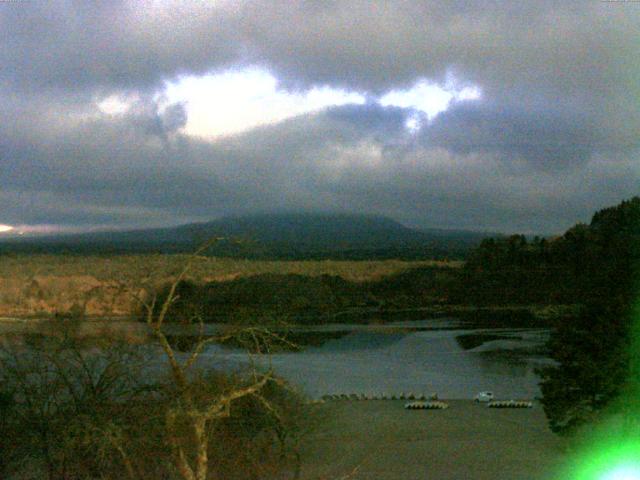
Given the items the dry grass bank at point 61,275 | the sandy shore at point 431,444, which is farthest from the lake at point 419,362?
the dry grass bank at point 61,275

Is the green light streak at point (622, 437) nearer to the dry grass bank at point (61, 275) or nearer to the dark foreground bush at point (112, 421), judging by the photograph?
the dark foreground bush at point (112, 421)

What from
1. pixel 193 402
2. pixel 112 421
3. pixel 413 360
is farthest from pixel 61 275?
pixel 193 402

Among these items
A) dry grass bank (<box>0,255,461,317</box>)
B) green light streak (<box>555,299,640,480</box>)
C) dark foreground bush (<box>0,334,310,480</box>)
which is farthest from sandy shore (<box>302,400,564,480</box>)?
dry grass bank (<box>0,255,461,317</box>)

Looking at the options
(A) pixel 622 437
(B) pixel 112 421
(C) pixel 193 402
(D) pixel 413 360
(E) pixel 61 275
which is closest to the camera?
(C) pixel 193 402

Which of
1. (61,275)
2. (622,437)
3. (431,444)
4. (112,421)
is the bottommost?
(431,444)

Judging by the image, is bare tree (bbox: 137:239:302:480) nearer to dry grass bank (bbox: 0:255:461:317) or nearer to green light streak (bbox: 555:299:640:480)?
green light streak (bbox: 555:299:640:480)

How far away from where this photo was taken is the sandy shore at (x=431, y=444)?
743 inches

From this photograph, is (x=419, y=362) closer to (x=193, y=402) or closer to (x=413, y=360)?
(x=413, y=360)

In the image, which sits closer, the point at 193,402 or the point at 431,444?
the point at 193,402

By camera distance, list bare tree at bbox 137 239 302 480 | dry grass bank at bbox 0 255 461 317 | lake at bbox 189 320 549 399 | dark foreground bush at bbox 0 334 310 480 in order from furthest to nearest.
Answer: dry grass bank at bbox 0 255 461 317, lake at bbox 189 320 549 399, dark foreground bush at bbox 0 334 310 480, bare tree at bbox 137 239 302 480

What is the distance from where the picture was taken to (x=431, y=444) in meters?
22.5

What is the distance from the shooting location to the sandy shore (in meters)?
18.9

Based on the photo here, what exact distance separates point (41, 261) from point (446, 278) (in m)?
35.7

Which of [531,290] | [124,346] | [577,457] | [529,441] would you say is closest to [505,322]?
[531,290]
